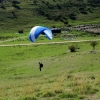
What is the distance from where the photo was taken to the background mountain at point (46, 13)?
135 meters

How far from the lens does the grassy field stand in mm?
15266

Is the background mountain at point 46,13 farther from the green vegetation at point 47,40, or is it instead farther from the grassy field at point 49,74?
the grassy field at point 49,74

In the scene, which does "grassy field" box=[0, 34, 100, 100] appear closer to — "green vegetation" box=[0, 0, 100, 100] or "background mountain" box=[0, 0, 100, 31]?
"green vegetation" box=[0, 0, 100, 100]

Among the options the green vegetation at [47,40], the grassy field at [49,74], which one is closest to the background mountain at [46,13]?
the green vegetation at [47,40]

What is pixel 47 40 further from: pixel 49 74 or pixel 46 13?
pixel 46 13

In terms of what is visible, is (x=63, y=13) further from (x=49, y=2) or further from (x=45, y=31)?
(x=45, y=31)

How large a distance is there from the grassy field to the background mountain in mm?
46890

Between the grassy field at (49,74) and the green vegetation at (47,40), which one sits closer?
the grassy field at (49,74)

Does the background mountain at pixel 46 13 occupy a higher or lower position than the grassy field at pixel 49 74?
lower

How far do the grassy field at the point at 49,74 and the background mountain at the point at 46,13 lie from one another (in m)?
46.9

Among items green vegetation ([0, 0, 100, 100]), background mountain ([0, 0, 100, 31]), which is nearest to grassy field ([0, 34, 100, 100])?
green vegetation ([0, 0, 100, 100])

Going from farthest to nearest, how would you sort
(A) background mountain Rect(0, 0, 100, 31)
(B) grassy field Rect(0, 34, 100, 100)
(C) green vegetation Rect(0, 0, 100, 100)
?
(A) background mountain Rect(0, 0, 100, 31) → (C) green vegetation Rect(0, 0, 100, 100) → (B) grassy field Rect(0, 34, 100, 100)

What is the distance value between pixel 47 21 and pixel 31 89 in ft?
408

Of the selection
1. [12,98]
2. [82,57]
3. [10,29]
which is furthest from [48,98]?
[10,29]
